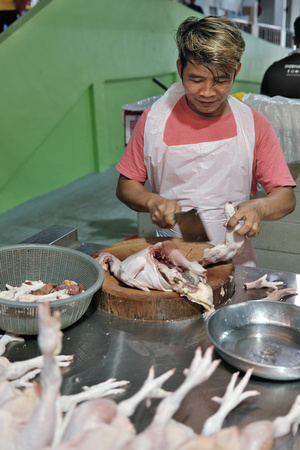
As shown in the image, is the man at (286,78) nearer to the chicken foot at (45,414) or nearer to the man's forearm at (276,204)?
the man's forearm at (276,204)

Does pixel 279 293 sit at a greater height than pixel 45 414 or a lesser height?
lesser

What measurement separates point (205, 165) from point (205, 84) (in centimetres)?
45

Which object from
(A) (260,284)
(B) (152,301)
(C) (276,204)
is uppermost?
(C) (276,204)

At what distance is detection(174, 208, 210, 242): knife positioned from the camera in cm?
211

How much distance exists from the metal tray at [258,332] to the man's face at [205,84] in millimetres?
968

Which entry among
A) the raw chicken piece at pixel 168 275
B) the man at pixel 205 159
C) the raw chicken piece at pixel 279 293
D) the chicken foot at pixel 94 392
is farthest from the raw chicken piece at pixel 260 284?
the chicken foot at pixel 94 392

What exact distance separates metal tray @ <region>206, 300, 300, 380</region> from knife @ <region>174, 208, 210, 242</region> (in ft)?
1.82

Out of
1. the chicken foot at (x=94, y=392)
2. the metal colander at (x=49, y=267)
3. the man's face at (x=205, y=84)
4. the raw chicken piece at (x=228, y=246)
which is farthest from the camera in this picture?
the man's face at (x=205, y=84)

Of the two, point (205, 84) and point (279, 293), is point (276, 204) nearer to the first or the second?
point (279, 293)

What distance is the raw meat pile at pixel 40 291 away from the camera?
1.65m

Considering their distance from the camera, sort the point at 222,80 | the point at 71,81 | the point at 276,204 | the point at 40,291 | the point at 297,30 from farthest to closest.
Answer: the point at 71,81
the point at 297,30
the point at 276,204
the point at 222,80
the point at 40,291

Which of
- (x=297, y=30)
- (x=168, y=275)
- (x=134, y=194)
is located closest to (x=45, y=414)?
(x=168, y=275)

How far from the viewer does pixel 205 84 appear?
2061 millimetres

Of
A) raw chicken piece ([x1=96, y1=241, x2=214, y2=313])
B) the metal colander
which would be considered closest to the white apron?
raw chicken piece ([x1=96, y1=241, x2=214, y2=313])
